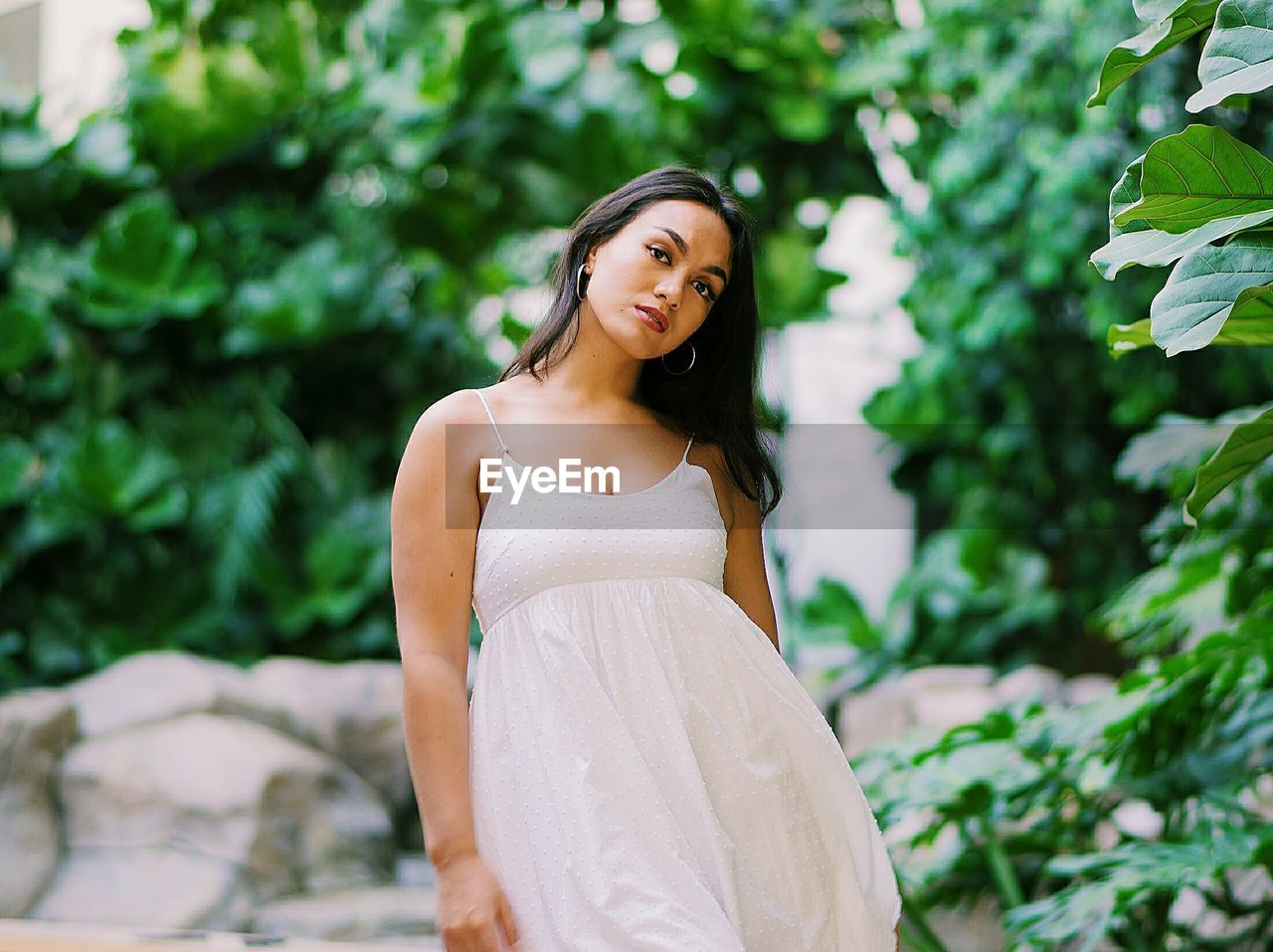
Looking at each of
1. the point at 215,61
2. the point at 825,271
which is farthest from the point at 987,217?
the point at 215,61

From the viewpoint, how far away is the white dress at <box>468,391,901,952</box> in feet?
4.12

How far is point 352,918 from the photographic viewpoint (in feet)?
11.9

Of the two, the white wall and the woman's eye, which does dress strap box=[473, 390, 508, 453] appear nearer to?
the woman's eye

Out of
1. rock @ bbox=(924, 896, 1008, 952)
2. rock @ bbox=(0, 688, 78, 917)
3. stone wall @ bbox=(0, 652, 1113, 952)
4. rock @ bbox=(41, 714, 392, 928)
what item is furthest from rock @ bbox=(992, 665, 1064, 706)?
rock @ bbox=(0, 688, 78, 917)

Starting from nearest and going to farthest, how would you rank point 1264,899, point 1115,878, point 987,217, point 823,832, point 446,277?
1. point 823,832
2. point 1115,878
3. point 1264,899
4. point 987,217
5. point 446,277

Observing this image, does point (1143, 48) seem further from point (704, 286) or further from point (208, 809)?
point (208, 809)

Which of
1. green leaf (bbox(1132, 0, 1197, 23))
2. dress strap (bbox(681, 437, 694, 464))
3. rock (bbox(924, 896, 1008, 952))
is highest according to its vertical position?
green leaf (bbox(1132, 0, 1197, 23))

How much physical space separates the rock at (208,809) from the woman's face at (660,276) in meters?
2.70

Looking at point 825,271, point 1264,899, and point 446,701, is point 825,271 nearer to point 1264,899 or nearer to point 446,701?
point 1264,899

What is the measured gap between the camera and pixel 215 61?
4996 millimetres

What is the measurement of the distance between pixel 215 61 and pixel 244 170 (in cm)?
54

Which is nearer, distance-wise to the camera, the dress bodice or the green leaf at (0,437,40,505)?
the dress bodice

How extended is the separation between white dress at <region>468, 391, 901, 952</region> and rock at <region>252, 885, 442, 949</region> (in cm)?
235

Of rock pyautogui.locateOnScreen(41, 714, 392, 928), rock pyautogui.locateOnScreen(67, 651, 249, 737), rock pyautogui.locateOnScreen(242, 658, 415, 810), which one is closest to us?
rock pyautogui.locateOnScreen(41, 714, 392, 928)
